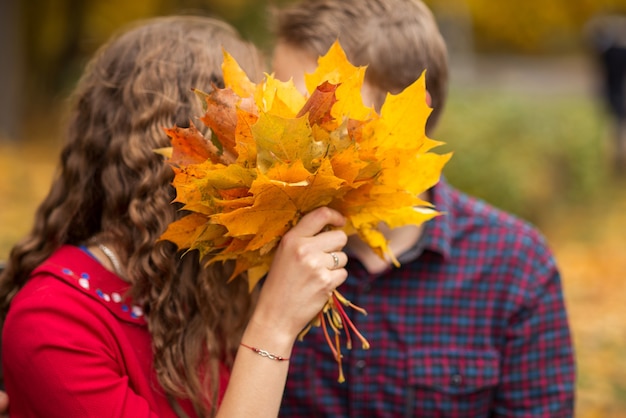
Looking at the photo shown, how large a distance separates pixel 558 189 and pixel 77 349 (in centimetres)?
736

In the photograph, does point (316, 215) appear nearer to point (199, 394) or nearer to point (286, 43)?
point (199, 394)

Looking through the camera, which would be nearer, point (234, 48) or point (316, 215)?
point (316, 215)

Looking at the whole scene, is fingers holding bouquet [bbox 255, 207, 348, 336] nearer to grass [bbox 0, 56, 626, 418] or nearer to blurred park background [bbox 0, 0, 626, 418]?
blurred park background [bbox 0, 0, 626, 418]

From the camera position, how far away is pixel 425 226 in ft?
8.53

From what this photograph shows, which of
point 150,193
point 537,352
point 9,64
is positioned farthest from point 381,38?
point 9,64

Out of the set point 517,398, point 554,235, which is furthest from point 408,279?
point 554,235

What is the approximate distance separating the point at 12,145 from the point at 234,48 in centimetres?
1014

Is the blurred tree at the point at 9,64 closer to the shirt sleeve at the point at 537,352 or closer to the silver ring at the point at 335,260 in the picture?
the shirt sleeve at the point at 537,352

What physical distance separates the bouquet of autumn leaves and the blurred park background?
0.74 metres

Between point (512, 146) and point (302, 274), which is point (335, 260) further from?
point (512, 146)

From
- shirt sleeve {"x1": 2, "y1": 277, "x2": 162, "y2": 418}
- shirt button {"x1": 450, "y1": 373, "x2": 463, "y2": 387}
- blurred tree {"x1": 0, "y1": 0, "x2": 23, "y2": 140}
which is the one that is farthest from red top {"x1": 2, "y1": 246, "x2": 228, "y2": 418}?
blurred tree {"x1": 0, "y1": 0, "x2": 23, "y2": 140}

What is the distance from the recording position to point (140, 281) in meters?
2.00

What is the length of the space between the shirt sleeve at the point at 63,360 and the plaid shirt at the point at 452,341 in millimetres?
856

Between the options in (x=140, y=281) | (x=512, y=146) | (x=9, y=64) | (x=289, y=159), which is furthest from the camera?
(x=9, y=64)
